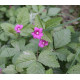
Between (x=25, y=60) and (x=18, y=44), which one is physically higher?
(x=18, y=44)

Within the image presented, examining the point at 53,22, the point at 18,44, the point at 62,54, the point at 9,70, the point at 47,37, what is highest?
the point at 53,22

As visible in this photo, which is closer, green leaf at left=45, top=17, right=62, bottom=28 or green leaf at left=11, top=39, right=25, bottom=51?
green leaf at left=45, top=17, right=62, bottom=28

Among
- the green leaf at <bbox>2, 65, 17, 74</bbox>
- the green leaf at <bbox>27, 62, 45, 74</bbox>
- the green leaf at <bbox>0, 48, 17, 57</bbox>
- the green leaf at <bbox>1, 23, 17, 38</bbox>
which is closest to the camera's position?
the green leaf at <bbox>27, 62, 45, 74</bbox>

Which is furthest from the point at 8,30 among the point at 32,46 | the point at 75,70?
the point at 75,70

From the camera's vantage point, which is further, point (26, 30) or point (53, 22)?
point (26, 30)

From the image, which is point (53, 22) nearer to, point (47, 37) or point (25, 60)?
point (47, 37)

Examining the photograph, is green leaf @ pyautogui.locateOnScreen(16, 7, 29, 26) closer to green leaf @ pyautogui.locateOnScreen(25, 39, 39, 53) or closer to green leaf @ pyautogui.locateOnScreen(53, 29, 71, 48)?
green leaf @ pyautogui.locateOnScreen(25, 39, 39, 53)

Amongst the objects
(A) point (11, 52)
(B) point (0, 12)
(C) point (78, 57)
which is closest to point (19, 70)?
(A) point (11, 52)

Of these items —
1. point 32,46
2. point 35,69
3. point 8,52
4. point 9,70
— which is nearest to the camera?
point 35,69

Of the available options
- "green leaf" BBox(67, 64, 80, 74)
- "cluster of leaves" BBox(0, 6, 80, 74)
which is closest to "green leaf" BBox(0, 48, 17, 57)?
"cluster of leaves" BBox(0, 6, 80, 74)
